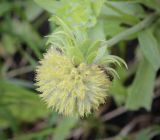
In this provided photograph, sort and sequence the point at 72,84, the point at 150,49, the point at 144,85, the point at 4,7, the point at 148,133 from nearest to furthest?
the point at 72,84 → the point at 150,49 → the point at 144,85 → the point at 148,133 → the point at 4,7

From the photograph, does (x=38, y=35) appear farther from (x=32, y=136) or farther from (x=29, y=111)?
(x=32, y=136)

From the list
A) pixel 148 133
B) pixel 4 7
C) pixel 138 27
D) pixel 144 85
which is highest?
pixel 4 7

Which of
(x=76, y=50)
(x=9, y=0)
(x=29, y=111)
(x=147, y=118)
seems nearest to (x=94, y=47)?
(x=76, y=50)

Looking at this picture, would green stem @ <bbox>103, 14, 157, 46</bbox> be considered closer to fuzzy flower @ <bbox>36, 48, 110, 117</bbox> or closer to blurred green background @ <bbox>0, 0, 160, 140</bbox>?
blurred green background @ <bbox>0, 0, 160, 140</bbox>

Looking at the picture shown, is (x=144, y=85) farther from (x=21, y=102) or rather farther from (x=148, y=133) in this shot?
(x=21, y=102)

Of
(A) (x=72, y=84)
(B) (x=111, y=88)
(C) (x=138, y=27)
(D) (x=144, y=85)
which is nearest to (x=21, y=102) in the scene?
(B) (x=111, y=88)

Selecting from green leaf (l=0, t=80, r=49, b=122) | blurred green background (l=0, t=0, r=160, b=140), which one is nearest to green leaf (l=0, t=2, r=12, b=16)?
blurred green background (l=0, t=0, r=160, b=140)

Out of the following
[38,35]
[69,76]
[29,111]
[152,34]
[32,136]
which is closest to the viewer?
[69,76]
